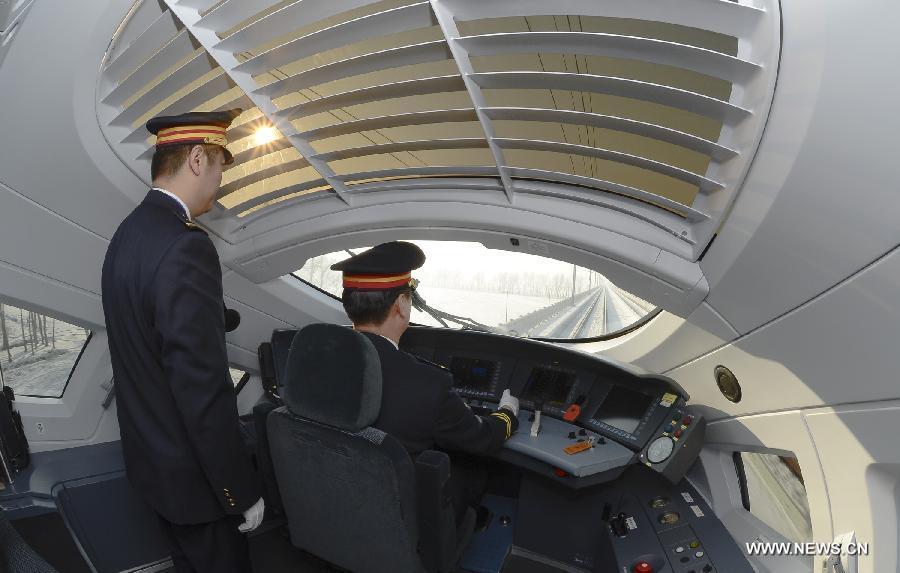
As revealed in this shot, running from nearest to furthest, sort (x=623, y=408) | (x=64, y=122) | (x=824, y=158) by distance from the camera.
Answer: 1. (x=824, y=158)
2. (x=64, y=122)
3. (x=623, y=408)

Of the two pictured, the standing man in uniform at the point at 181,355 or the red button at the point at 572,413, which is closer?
the standing man in uniform at the point at 181,355

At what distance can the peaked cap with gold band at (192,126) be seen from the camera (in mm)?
1973

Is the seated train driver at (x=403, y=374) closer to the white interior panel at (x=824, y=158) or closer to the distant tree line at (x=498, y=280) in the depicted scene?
the distant tree line at (x=498, y=280)

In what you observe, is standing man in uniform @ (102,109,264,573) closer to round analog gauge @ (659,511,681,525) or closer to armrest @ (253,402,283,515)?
armrest @ (253,402,283,515)

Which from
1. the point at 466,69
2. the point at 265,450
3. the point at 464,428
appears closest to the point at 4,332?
the point at 265,450

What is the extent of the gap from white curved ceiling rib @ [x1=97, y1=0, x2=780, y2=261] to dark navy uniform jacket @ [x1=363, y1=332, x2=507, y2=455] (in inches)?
32.2

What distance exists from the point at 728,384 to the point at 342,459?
1647 millimetres

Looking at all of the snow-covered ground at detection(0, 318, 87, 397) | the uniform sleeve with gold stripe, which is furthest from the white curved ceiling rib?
the snow-covered ground at detection(0, 318, 87, 397)

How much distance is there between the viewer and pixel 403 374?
7.29ft

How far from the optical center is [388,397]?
86.4 inches

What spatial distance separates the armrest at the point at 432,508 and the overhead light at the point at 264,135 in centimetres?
144

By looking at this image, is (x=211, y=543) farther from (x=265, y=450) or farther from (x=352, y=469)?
(x=352, y=469)

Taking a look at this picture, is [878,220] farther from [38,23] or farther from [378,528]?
[38,23]

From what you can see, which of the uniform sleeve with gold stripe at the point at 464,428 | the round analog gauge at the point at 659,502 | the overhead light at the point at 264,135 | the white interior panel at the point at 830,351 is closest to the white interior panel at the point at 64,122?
the overhead light at the point at 264,135
